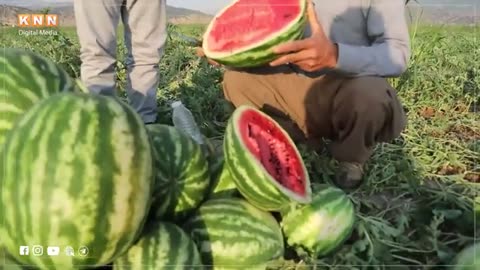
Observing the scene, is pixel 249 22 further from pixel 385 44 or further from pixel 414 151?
pixel 414 151

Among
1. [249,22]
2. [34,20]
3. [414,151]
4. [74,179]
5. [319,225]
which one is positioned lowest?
[414,151]

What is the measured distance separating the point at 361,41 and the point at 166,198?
1277mm

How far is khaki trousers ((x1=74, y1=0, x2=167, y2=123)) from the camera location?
109 inches

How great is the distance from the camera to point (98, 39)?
9.12ft

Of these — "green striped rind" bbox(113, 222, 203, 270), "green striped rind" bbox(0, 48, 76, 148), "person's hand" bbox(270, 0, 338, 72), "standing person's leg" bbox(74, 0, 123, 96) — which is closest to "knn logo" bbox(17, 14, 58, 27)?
"standing person's leg" bbox(74, 0, 123, 96)

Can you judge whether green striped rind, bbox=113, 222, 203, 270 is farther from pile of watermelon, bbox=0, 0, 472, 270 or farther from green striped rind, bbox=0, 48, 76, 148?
green striped rind, bbox=0, 48, 76, 148

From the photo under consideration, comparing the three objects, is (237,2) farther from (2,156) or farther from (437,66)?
(437,66)

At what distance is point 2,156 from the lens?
56.6 inches

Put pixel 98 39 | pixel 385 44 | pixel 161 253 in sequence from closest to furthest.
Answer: pixel 161 253, pixel 385 44, pixel 98 39

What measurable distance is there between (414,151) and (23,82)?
1.97m

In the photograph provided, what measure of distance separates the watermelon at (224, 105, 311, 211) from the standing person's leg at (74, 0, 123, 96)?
1.09 m

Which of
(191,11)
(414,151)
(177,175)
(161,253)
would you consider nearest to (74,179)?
(161,253)

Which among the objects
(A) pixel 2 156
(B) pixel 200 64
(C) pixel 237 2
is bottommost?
(B) pixel 200 64

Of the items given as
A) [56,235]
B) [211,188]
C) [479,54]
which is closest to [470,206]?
[211,188]
